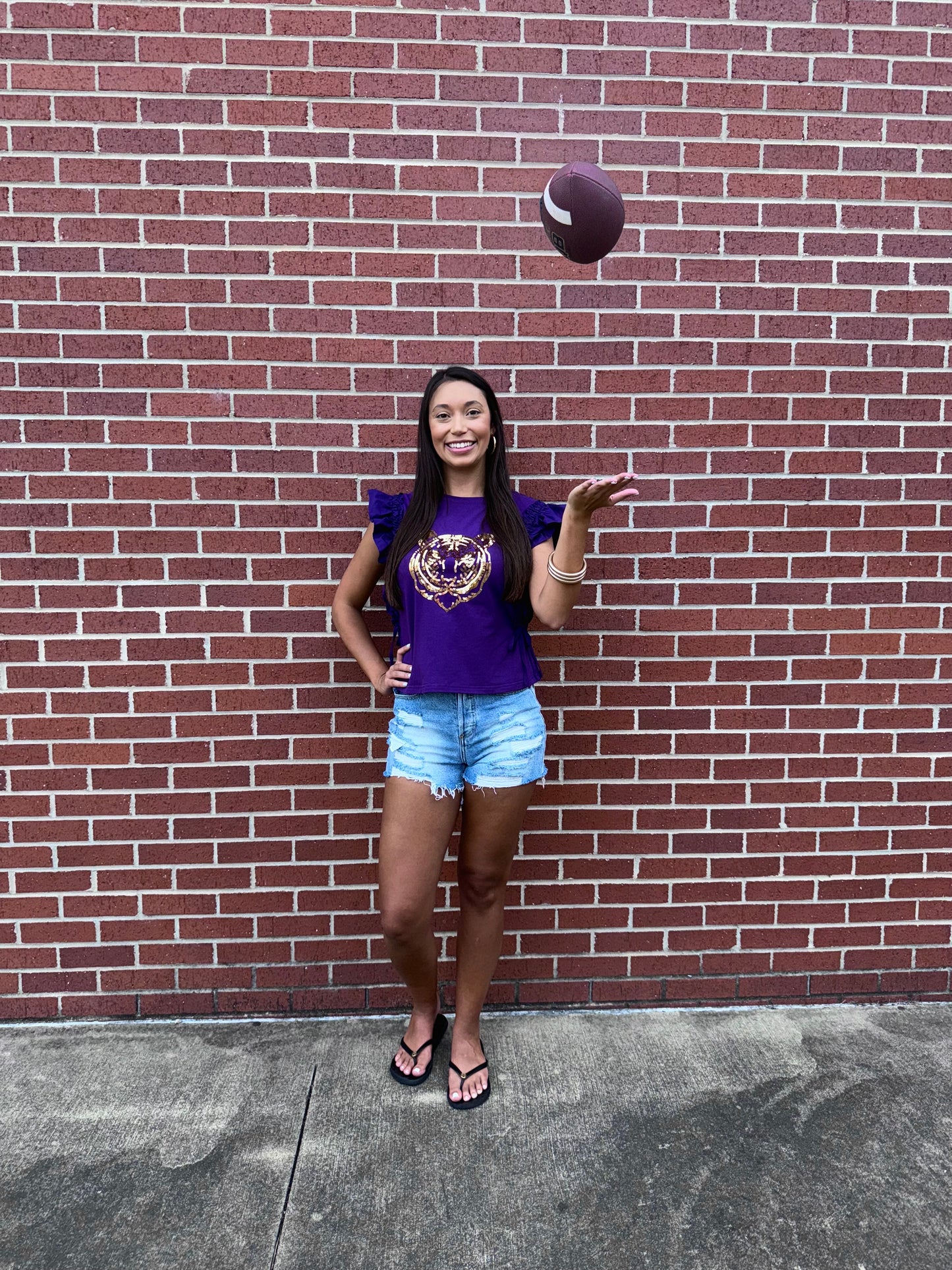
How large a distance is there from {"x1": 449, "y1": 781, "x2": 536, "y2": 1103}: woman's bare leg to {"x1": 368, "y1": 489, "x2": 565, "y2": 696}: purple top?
14.1 inches

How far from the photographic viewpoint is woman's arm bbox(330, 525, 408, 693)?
2.96 meters

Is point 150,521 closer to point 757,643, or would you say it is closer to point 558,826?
point 558,826

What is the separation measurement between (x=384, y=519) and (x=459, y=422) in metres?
0.40

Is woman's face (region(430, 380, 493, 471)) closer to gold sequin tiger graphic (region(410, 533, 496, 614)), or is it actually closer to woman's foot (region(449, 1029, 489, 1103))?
gold sequin tiger graphic (region(410, 533, 496, 614))

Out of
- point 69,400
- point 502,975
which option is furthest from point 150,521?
point 502,975

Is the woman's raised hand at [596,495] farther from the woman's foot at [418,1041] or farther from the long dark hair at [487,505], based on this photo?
the woman's foot at [418,1041]

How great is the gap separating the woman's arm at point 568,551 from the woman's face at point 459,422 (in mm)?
341

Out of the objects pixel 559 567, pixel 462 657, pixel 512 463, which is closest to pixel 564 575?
pixel 559 567

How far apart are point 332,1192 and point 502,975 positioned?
1076 mm

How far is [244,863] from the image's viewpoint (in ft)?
11.0

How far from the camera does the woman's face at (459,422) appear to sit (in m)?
2.75

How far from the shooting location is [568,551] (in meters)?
2.64

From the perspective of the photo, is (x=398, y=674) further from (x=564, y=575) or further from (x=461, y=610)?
(x=564, y=575)

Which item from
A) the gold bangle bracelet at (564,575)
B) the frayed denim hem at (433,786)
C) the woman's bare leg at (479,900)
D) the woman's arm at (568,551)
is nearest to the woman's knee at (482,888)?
the woman's bare leg at (479,900)
